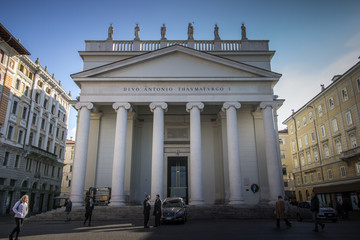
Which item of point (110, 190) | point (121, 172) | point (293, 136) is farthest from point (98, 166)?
point (293, 136)

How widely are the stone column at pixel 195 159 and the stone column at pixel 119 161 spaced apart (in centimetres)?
499

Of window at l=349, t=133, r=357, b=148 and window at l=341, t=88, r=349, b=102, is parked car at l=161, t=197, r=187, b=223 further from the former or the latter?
window at l=341, t=88, r=349, b=102

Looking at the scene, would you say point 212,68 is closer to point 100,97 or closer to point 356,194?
point 100,97

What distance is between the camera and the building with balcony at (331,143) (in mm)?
32812

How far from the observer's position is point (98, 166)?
2414 centimetres

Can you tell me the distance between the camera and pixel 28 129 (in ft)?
125

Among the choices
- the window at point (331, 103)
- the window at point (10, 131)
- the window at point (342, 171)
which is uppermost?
the window at point (331, 103)

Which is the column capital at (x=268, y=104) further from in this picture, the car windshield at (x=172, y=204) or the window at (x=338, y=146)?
the window at (x=338, y=146)

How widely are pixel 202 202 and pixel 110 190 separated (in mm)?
7455

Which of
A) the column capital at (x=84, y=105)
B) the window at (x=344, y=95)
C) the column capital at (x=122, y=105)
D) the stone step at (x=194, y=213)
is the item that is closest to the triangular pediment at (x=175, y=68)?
the column capital at (x=84, y=105)

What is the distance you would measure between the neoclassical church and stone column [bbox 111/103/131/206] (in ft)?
0.23

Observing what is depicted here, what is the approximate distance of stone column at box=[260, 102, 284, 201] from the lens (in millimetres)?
20531

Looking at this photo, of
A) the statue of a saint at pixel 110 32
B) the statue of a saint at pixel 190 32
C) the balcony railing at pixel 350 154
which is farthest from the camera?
the balcony railing at pixel 350 154

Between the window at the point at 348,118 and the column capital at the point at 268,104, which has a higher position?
the window at the point at 348,118
